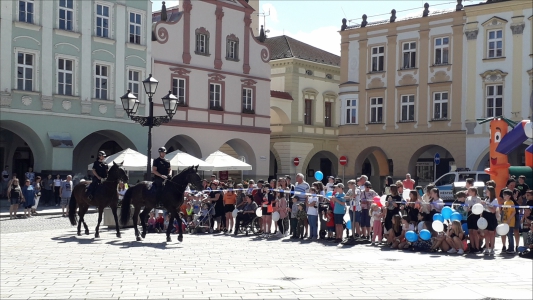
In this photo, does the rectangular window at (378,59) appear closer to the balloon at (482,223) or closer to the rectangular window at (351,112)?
the rectangular window at (351,112)

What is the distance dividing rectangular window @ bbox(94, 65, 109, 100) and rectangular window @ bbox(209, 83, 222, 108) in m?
7.37

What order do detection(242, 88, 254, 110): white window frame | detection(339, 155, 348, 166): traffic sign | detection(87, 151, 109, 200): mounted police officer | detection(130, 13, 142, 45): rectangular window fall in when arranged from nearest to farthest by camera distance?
detection(87, 151, 109, 200): mounted police officer
detection(130, 13, 142, 45): rectangular window
detection(242, 88, 254, 110): white window frame
detection(339, 155, 348, 166): traffic sign

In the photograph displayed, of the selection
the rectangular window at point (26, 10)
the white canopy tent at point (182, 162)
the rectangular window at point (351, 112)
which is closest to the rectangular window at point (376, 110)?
the rectangular window at point (351, 112)

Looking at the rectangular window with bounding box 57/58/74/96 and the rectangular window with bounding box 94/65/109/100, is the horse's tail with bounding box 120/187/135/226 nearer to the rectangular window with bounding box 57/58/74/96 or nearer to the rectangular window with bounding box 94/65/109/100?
the rectangular window with bounding box 57/58/74/96

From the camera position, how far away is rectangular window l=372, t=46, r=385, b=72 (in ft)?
148

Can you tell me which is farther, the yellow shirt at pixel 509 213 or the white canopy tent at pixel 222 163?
the white canopy tent at pixel 222 163

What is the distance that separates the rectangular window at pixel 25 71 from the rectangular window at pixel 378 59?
21746 mm

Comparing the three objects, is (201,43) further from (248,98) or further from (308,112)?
(308,112)

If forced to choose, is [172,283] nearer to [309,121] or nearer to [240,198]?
[240,198]

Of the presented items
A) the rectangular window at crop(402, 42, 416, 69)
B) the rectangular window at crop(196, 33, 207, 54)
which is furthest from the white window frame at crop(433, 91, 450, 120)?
the rectangular window at crop(196, 33, 207, 54)

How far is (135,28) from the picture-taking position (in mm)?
→ 39000

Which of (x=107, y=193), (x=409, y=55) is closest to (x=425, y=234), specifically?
(x=107, y=193)

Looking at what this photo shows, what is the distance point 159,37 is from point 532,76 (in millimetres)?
20596

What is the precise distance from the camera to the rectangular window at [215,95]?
4281 cm
